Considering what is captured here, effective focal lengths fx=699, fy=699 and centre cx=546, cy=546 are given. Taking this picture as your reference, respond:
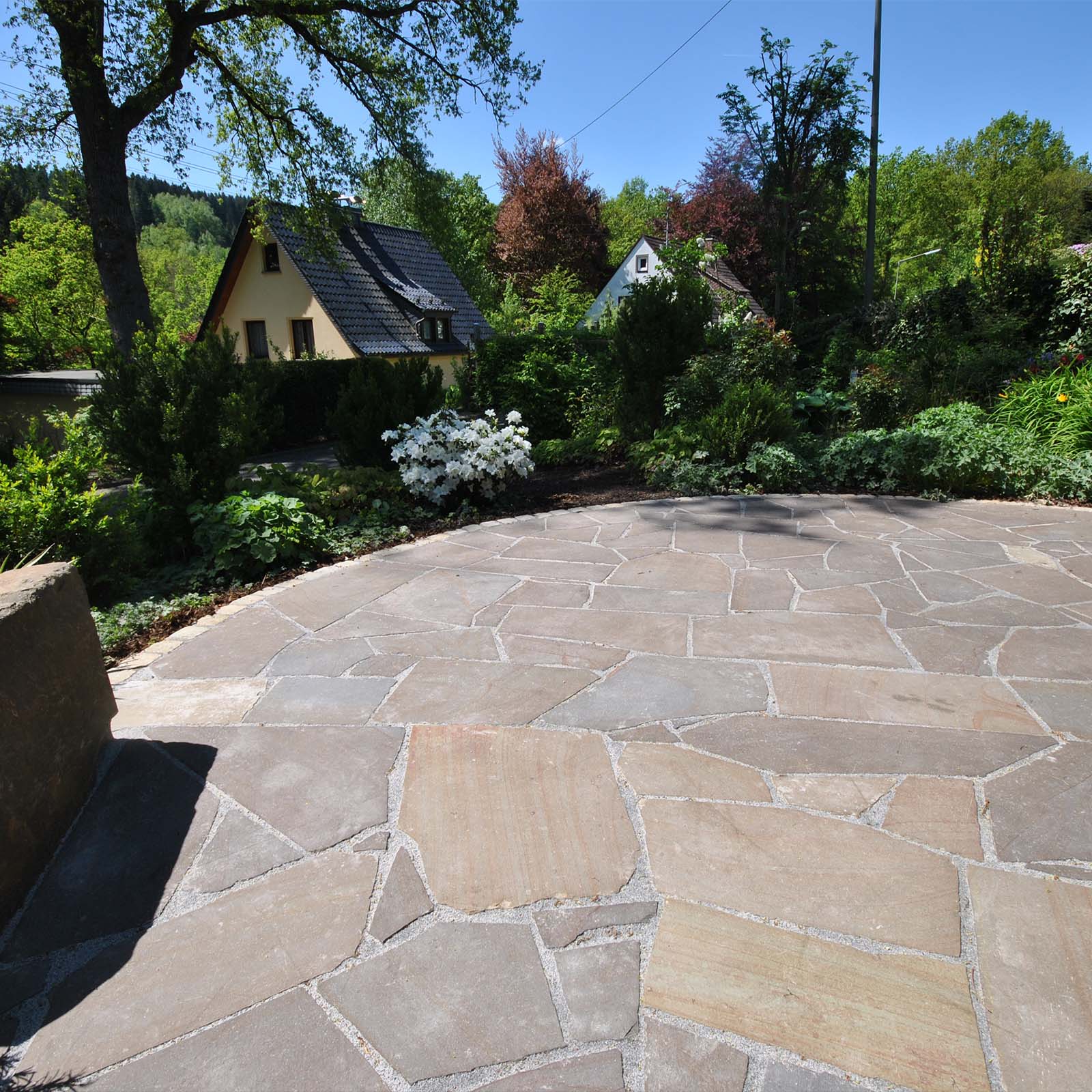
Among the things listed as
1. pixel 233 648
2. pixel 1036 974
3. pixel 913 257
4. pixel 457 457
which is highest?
pixel 913 257

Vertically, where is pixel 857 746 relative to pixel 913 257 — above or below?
below

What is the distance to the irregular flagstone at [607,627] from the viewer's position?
11.1 ft

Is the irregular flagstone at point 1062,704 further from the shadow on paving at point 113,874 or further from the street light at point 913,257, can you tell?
the street light at point 913,257

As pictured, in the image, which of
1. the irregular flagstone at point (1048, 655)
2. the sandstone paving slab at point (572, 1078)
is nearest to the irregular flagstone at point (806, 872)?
the sandstone paving slab at point (572, 1078)

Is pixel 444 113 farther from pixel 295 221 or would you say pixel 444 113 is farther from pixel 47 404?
pixel 47 404

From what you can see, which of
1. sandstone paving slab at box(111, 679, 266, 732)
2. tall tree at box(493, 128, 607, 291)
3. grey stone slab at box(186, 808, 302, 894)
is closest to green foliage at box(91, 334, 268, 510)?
sandstone paving slab at box(111, 679, 266, 732)

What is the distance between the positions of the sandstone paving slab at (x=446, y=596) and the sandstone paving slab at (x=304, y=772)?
1.20 m

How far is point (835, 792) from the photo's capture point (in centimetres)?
223

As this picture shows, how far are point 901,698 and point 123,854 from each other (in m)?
2.78

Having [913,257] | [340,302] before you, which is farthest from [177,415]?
[913,257]

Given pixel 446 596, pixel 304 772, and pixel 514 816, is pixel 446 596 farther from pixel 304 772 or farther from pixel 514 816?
pixel 514 816

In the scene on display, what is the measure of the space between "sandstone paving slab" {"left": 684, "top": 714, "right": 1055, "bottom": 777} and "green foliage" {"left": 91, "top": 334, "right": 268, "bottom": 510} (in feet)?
12.8

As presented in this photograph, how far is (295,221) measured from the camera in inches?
444

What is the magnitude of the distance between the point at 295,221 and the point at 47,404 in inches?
211
